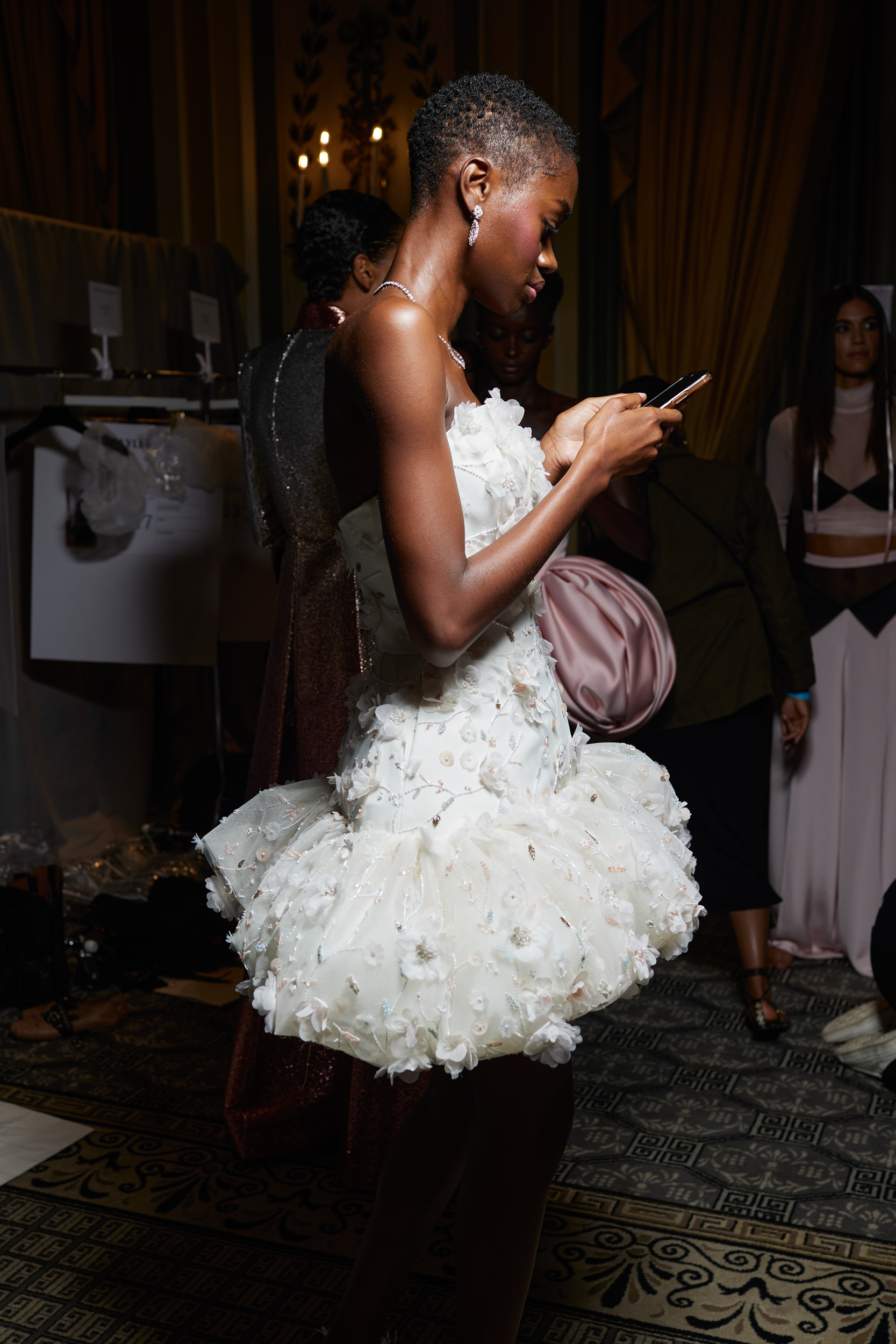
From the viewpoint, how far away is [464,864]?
1.21 metres

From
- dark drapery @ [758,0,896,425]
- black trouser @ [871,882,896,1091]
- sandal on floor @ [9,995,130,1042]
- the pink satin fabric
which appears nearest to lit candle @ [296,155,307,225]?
dark drapery @ [758,0,896,425]

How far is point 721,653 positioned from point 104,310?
196cm

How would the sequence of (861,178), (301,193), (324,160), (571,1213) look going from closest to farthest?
(571,1213)
(861,178)
(324,160)
(301,193)

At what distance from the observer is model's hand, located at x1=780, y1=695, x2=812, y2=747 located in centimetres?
312

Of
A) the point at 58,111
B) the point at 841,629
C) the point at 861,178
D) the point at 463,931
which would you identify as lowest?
the point at 463,931

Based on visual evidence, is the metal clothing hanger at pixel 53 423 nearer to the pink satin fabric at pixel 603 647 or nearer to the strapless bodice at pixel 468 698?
the pink satin fabric at pixel 603 647

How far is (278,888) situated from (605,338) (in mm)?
3487

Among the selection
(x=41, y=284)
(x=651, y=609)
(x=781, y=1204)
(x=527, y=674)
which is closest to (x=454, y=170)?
(x=527, y=674)

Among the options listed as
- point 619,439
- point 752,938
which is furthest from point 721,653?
point 619,439

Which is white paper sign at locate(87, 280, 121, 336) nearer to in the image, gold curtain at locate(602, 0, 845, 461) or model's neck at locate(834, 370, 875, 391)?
gold curtain at locate(602, 0, 845, 461)

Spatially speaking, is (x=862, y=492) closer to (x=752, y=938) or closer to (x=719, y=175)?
(x=752, y=938)

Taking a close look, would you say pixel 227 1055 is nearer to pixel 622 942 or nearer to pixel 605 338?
pixel 622 942

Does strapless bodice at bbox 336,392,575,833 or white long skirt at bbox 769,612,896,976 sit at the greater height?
strapless bodice at bbox 336,392,575,833

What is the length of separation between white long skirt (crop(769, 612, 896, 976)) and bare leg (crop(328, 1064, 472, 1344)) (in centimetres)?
205
